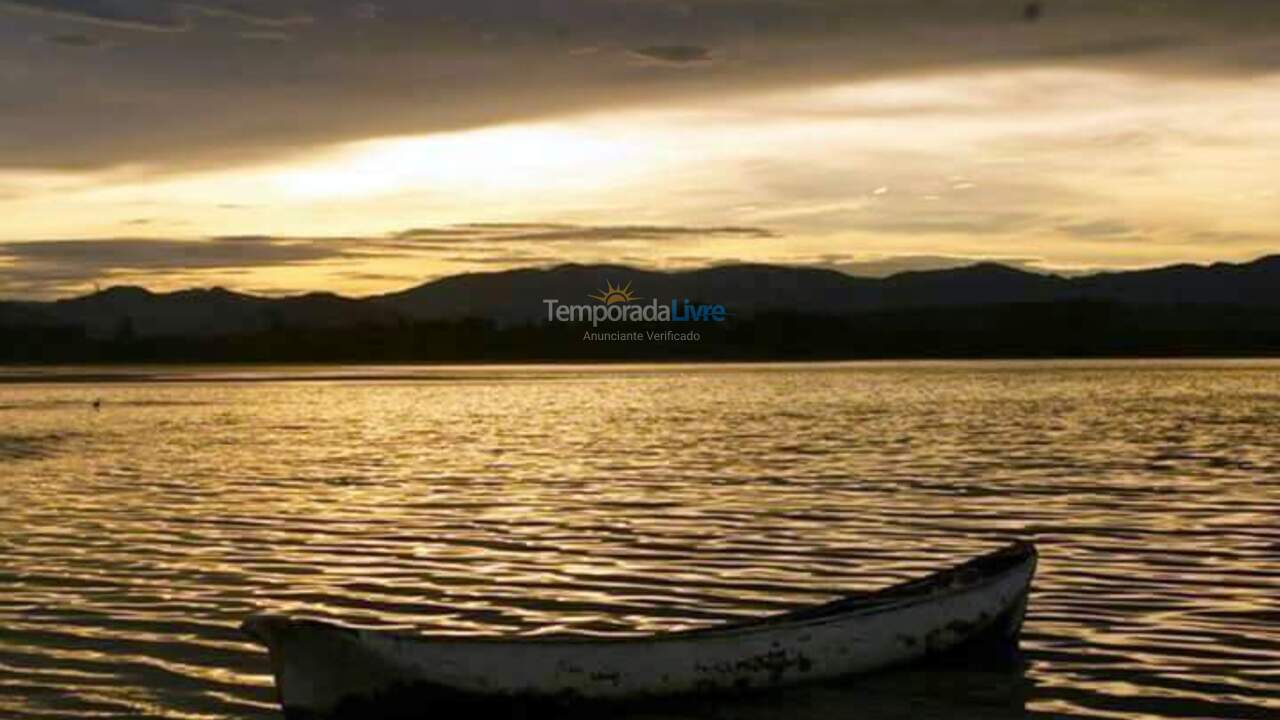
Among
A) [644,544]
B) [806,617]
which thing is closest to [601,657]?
[806,617]

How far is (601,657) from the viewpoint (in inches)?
650

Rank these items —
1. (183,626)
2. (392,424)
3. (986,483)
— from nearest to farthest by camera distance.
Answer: (183,626), (986,483), (392,424)

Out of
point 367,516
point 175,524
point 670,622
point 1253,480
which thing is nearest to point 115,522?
point 175,524

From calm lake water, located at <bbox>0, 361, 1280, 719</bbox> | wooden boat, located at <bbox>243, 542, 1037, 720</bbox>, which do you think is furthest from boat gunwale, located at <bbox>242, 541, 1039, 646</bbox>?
calm lake water, located at <bbox>0, 361, 1280, 719</bbox>

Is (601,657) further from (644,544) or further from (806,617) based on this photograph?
(644,544)

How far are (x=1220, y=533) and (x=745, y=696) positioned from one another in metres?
16.0

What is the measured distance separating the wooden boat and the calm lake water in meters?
0.40

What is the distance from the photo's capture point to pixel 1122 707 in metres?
17.3

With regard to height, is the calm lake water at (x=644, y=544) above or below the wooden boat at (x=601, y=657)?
below

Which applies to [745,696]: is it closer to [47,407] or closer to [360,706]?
[360,706]

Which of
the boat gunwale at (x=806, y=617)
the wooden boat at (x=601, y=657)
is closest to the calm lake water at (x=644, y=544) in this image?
the wooden boat at (x=601, y=657)

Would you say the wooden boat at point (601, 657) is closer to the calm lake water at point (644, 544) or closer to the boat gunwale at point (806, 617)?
the boat gunwale at point (806, 617)

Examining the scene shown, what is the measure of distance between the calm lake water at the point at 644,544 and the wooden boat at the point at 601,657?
40 cm

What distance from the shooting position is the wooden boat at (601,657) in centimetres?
1562
